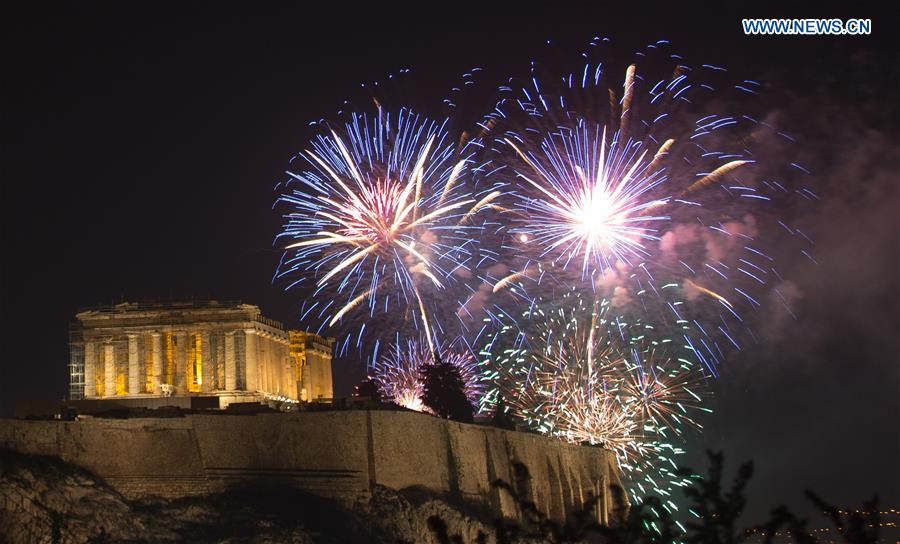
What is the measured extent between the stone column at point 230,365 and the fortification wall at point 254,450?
18856 millimetres

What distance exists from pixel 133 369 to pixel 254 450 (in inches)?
883

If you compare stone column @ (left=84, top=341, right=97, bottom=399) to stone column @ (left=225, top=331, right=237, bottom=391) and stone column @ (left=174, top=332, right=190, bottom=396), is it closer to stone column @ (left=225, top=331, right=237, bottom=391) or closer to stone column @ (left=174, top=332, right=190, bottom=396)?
stone column @ (left=174, top=332, right=190, bottom=396)

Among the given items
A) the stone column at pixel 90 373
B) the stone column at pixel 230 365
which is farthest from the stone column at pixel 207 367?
the stone column at pixel 90 373

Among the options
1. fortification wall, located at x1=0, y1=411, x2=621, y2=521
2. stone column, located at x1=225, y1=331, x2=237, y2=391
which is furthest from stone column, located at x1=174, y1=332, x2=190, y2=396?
fortification wall, located at x1=0, y1=411, x2=621, y2=521

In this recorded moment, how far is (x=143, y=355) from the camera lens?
77562 mm

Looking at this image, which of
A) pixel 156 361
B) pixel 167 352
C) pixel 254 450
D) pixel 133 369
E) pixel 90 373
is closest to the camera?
pixel 254 450

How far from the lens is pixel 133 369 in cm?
7719

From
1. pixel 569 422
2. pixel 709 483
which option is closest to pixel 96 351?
pixel 569 422

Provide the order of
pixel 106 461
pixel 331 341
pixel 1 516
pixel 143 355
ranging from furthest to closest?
pixel 331 341 < pixel 143 355 < pixel 106 461 < pixel 1 516

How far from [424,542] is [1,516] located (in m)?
16.9

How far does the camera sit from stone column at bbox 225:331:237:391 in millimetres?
77562

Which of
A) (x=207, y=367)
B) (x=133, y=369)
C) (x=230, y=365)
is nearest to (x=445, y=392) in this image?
(x=230, y=365)

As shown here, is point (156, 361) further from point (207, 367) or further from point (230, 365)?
point (230, 365)

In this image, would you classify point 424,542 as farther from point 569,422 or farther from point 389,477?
point 569,422
